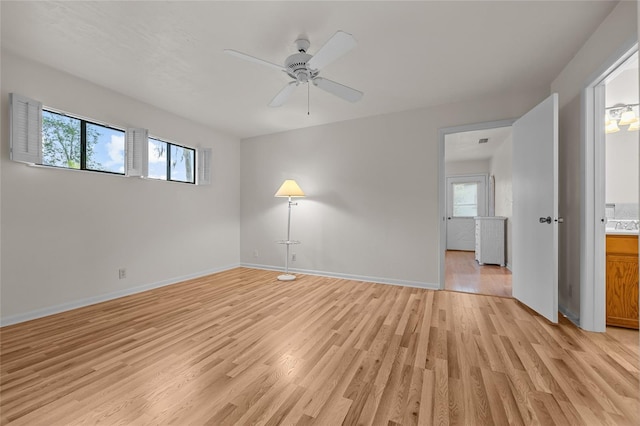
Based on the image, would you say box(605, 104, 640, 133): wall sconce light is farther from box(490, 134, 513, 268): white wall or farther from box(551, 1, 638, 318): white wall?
box(490, 134, 513, 268): white wall

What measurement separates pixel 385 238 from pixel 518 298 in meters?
1.74

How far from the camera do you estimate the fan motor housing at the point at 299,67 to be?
7.06 feet

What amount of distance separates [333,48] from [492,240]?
5188 millimetres

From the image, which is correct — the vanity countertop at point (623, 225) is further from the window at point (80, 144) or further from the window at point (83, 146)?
the window at point (80, 144)

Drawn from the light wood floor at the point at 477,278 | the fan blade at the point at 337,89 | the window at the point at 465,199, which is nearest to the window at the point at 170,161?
the fan blade at the point at 337,89

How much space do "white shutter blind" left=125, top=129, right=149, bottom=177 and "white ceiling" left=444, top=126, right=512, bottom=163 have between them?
4.86 meters

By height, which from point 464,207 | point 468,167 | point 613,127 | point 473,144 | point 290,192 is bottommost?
point 464,207

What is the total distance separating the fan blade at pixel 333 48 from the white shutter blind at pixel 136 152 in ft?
8.72

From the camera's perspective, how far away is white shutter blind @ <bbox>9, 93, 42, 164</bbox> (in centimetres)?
246

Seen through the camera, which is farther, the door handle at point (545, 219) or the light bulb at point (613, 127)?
the light bulb at point (613, 127)

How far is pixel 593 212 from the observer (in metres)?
2.32

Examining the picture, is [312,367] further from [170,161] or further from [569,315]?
[170,161]

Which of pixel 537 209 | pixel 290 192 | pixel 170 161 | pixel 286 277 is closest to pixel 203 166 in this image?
pixel 170 161

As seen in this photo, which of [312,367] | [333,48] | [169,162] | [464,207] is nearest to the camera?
[312,367]
